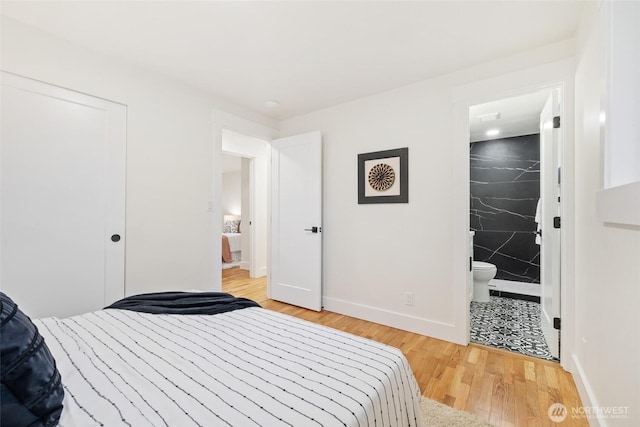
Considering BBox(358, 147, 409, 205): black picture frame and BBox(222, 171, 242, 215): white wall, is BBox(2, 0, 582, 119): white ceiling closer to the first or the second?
BBox(358, 147, 409, 205): black picture frame

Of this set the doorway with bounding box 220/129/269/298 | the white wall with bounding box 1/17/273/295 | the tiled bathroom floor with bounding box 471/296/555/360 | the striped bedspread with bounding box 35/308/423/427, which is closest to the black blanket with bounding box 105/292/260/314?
Result: the striped bedspread with bounding box 35/308/423/427

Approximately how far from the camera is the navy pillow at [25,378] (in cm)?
60

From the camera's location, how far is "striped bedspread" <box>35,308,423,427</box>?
0.75m

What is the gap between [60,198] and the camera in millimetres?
1938

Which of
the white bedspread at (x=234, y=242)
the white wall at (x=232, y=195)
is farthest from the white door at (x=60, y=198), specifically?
the white wall at (x=232, y=195)

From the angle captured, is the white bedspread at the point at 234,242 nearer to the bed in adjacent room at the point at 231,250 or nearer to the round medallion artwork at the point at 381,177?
the bed in adjacent room at the point at 231,250

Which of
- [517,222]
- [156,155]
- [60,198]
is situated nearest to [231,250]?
[156,155]

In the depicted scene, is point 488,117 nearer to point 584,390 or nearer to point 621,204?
point 621,204

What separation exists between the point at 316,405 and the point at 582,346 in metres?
1.98

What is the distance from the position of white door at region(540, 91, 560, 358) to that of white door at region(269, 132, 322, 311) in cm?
217

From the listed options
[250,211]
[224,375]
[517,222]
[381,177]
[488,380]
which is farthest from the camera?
[250,211]

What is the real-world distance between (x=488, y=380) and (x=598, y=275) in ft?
3.23

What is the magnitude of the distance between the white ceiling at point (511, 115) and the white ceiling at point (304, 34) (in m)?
0.85

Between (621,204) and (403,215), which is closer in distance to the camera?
(621,204)
